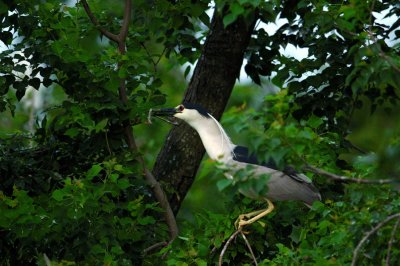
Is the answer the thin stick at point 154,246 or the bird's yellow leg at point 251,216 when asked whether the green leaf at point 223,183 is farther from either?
the thin stick at point 154,246

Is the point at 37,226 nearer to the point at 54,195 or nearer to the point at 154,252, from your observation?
the point at 54,195

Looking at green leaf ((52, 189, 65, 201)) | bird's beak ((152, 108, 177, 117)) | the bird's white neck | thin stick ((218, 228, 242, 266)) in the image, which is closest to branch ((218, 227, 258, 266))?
thin stick ((218, 228, 242, 266))

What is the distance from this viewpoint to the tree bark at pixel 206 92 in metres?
7.31

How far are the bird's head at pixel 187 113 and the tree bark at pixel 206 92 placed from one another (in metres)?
0.62

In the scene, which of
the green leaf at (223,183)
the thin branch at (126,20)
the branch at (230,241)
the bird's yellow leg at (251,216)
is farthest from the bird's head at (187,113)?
the green leaf at (223,183)

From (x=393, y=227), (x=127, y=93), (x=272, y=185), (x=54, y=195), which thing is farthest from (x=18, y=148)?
(x=393, y=227)

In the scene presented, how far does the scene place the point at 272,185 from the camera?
6098 millimetres

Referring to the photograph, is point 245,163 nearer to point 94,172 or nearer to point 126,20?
point 94,172

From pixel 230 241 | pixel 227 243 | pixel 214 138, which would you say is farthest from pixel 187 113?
pixel 227 243

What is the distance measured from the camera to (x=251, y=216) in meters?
6.18

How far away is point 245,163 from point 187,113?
723mm

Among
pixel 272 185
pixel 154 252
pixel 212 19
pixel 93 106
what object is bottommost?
pixel 154 252

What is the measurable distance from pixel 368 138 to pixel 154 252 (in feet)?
5.33

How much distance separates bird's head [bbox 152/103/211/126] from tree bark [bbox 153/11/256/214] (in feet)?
2.03
